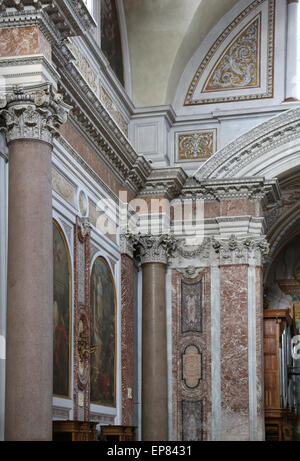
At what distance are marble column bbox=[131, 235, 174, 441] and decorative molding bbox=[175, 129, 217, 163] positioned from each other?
5.70 feet

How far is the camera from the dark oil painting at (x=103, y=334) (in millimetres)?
13188

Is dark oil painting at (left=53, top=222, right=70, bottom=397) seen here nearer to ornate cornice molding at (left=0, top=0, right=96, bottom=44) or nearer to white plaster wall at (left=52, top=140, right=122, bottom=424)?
white plaster wall at (left=52, top=140, right=122, bottom=424)

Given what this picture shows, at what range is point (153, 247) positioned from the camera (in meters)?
15.7

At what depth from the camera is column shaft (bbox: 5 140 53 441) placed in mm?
8844

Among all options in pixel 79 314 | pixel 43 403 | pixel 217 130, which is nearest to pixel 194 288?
pixel 217 130

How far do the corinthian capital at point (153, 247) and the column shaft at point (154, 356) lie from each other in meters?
0.11

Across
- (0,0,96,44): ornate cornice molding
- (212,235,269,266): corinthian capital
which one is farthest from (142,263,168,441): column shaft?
(0,0,96,44): ornate cornice molding

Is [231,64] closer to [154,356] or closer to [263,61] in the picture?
[263,61]

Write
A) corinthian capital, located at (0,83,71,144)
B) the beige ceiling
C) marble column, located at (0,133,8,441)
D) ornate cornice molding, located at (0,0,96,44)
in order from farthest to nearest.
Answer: the beige ceiling
ornate cornice molding, located at (0,0,96,44)
corinthian capital, located at (0,83,71,144)
marble column, located at (0,133,8,441)

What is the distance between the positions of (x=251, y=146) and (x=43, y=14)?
6.72 meters

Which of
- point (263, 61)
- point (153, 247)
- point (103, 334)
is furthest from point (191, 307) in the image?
point (263, 61)

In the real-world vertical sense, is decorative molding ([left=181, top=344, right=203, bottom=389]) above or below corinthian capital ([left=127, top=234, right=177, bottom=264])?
below

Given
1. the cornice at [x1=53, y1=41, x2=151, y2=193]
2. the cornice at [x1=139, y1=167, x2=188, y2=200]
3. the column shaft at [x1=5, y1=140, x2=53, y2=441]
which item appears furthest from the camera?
the cornice at [x1=139, y1=167, x2=188, y2=200]
